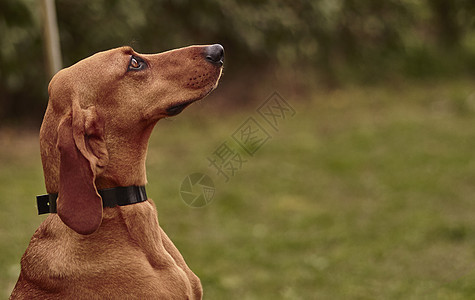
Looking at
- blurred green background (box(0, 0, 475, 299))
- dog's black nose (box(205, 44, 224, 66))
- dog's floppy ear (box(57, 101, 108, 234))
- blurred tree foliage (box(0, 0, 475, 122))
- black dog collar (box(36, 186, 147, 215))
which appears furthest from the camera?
blurred tree foliage (box(0, 0, 475, 122))

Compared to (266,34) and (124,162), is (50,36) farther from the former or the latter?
(266,34)

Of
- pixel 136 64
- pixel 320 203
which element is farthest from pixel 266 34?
pixel 136 64

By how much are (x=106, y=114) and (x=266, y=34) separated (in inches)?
341

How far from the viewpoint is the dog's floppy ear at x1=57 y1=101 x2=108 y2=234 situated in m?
2.37

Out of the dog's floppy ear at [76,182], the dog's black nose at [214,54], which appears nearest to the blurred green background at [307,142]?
the dog's black nose at [214,54]

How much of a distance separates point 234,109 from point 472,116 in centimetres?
393

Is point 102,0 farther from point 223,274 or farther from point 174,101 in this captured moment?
point 174,101

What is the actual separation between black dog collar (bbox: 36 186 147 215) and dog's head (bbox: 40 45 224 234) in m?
0.03

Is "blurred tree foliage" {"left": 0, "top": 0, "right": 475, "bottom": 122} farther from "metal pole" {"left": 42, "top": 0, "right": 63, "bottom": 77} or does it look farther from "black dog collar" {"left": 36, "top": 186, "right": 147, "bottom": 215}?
"black dog collar" {"left": 36, "top": 186, "right": 147, "bottom": 215}

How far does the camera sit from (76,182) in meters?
2.39

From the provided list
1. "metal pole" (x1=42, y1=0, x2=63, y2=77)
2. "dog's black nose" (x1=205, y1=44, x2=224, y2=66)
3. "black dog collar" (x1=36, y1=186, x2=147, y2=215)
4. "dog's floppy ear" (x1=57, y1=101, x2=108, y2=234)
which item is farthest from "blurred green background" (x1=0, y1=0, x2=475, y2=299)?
"dog's floppy ear" (x1=57, y1=101, x2=108, y2=234)

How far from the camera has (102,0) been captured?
29.2 feet

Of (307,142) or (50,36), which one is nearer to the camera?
(50,36)

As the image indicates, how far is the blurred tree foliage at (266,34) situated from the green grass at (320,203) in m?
1.05
